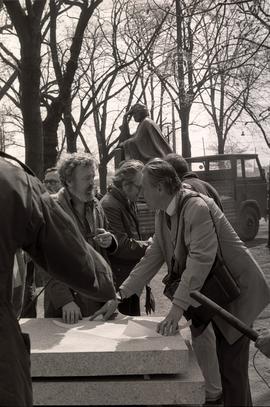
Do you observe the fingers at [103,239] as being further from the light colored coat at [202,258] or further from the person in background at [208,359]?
the person in background at [208,359]

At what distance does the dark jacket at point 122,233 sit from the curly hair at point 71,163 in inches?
32.8

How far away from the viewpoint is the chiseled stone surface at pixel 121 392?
8.13 feet

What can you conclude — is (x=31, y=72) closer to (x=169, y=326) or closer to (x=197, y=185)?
(x=197, y=185)

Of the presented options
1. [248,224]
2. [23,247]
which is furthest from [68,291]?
[248,224]

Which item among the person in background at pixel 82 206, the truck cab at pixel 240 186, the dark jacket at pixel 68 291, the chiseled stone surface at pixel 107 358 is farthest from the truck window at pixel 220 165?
the chiseled stone surface at pixel 107 358

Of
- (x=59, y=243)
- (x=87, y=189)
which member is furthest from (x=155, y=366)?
(x=87, y=189)

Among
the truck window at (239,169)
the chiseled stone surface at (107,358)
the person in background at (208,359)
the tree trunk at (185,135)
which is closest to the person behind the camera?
the chiseled stone surface at (107,358)

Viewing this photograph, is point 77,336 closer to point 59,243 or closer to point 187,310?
point 187,310

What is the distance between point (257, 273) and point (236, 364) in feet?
1.67

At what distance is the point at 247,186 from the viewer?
17531mm

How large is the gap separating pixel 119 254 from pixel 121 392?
7.30 feet

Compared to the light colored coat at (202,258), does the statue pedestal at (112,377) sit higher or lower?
lower

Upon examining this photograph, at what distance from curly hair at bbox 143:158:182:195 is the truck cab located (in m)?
13.3

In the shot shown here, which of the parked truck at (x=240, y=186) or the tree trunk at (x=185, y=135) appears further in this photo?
the tree trunk at (x=185, y=135)
